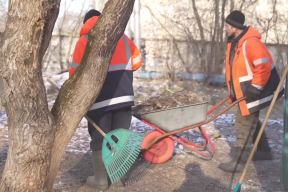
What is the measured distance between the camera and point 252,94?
13.8 feet

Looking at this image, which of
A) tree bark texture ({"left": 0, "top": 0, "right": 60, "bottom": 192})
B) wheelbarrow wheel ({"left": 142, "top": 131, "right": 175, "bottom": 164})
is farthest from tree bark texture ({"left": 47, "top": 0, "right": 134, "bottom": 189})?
wheelbarrow wheel ({"left": 142, "top": 131, "right": 175, "bottom": 164})

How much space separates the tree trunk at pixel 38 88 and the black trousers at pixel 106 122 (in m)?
0.73

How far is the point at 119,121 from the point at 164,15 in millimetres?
7452

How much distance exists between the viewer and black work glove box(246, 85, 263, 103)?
4.17m

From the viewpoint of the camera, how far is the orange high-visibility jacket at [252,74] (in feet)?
13.5

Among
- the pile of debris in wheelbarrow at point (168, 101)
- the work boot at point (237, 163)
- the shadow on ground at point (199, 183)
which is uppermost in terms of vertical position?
the pile of debris in wheelbarrow at point (168, 101)

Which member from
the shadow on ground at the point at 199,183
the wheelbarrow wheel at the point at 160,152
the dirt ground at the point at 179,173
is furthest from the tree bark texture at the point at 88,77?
the wheelbarrow wheel at the point at 160,152

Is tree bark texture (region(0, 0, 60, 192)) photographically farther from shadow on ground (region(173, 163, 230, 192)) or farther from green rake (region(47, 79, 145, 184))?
shadow on ground (region(173, 163, 230, 192))

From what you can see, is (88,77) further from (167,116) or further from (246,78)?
(246,78)

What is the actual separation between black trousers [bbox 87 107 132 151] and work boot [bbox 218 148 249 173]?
136 cm

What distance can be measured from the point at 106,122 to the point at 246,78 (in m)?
1.67

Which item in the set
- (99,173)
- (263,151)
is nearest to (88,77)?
(99,173)

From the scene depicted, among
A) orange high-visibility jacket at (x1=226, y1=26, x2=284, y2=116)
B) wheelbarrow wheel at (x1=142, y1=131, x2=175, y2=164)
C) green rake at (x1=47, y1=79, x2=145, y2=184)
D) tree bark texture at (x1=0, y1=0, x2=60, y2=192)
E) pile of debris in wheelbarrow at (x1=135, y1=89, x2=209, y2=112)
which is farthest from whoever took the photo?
wheelbarrow wheel at (x1=142, y1=131, x2=175, y2=164)

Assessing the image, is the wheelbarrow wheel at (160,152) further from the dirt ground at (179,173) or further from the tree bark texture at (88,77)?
the tree bark texture at (88,77)
